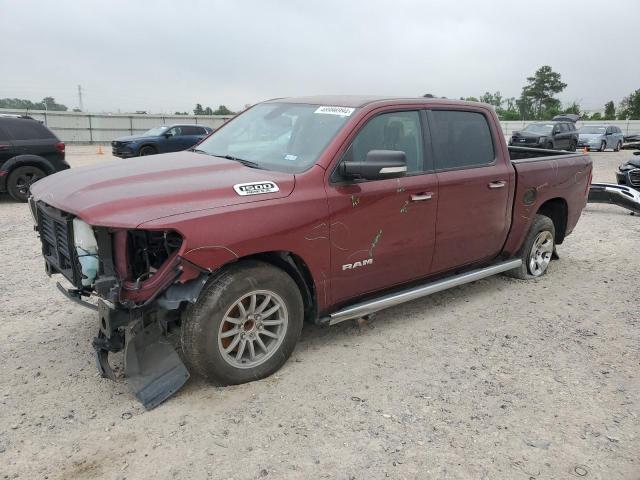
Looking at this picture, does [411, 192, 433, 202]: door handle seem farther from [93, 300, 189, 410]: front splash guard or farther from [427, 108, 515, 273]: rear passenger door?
[93, 300, 189, 410]: front splash guard

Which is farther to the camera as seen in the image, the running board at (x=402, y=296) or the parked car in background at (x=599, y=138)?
the parked car in background at (x=599, y=138)

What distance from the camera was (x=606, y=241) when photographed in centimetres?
768

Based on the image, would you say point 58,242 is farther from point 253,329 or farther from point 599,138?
point 599,138

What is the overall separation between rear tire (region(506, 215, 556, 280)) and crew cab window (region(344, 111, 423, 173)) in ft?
6.74

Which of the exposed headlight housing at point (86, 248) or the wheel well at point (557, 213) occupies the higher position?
the exposed headlight housing at point (86, 248)

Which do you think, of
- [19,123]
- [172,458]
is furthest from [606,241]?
[19,123]

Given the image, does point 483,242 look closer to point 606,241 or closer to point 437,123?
point 437,123

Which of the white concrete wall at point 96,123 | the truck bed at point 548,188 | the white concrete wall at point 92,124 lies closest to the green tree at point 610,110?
the white concrete wall at point 96,123

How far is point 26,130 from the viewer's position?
10.5 metres

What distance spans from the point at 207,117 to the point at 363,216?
35.7m

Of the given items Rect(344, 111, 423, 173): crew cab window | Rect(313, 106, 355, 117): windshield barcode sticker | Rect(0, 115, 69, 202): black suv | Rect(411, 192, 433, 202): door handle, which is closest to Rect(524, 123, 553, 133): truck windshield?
Rect(0, 115, 69, 202): black suv

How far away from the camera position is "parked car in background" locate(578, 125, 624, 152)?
27797mm

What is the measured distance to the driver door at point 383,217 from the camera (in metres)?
3.71

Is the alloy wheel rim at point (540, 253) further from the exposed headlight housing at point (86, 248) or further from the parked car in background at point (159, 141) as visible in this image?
the parked car in background at point (159, 141)
